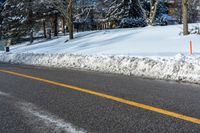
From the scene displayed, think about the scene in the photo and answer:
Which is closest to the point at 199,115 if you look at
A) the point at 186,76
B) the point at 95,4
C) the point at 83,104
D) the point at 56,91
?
the point at 83,104

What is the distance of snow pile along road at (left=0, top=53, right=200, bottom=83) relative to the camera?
1135cm

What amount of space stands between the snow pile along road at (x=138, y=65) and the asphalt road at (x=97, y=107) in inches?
34.7

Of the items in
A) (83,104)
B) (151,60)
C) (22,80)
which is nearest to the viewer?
(83,104)

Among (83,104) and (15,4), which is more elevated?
(15,4)

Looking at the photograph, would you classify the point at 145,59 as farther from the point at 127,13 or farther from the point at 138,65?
the point at 127,13

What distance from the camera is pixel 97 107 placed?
286 inches

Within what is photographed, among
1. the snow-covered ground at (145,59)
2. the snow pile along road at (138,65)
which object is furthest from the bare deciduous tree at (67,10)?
the snow pile along road at (138,65)

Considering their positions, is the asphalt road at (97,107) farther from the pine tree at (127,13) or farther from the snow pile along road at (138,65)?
the pine tree at (127,13)

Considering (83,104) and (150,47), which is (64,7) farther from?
(83,104)

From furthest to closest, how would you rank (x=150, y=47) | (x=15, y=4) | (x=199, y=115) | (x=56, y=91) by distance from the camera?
1. (x=15, y=4)
2. (x=150, y=47)
3. (x=56, y=91)
4. (x=199, y=115)

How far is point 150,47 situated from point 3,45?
1798 cm

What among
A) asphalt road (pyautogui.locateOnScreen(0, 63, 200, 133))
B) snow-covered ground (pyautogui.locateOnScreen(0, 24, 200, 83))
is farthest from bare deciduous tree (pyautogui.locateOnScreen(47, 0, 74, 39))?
asphalt road (pyautogui.locateOnScreen(0, 63, 200, 133))

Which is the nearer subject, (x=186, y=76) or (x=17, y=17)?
(x=186, y=76)

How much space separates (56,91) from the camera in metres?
9.42
